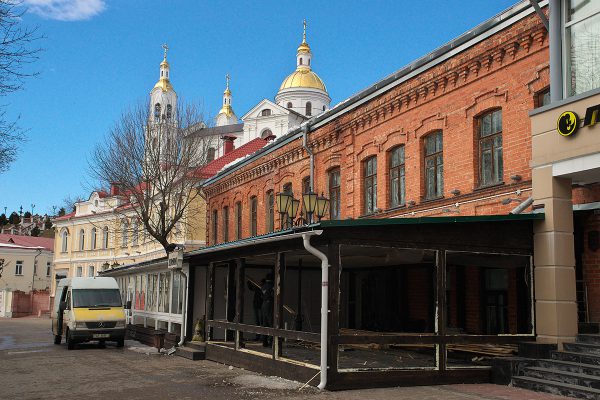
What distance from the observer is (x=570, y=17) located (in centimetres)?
1249

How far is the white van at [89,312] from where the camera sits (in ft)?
72.0

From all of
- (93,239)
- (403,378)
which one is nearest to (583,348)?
(403,378)

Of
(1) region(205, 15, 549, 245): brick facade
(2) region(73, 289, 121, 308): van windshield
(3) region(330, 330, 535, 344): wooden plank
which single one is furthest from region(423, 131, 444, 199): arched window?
(2) region(73, 289, 121, 308): van windshield

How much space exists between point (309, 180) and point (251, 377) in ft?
36.7

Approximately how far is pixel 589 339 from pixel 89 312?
16275 millimetres

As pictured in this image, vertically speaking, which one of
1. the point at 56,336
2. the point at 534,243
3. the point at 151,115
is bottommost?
the point at 56,336

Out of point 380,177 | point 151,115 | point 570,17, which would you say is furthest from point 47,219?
point 570,17

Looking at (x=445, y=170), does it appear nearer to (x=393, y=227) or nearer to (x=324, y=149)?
(x=393, y=227)

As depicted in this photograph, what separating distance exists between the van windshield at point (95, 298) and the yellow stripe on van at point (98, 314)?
293 mm

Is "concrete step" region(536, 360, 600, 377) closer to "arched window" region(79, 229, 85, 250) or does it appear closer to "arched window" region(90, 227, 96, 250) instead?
"arched window" region(90, 227, 96, 250)

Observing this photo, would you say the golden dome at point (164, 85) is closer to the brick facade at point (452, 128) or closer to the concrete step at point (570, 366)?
the brick facade at point (452, 128)

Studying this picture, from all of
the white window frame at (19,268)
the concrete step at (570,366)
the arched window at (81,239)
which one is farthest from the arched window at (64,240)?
the concrete step at (570,366)

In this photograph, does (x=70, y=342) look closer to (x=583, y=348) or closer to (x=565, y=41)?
(x=583, y=348)

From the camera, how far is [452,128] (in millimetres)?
16219
